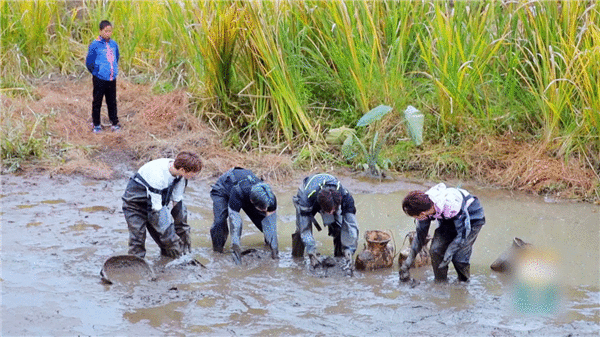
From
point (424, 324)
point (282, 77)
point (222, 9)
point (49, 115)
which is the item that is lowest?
point (424, 324)

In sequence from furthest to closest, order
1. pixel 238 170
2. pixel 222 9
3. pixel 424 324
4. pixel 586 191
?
1. pixel 222 9
2. pixel 586 191
3. pixel 238 170
4. pixel 424 324

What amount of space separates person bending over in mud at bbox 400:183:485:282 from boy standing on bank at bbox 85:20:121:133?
5010 mm

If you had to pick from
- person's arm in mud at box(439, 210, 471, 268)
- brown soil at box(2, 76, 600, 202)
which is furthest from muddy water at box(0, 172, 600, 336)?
brown soil at box(2, 76, 600, 202)

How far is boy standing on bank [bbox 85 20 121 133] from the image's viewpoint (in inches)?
380

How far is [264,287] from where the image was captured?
6.08 meters

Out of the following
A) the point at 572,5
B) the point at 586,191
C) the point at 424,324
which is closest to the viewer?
the point at 424,324

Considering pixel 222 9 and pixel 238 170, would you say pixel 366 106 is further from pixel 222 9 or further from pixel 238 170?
pixel 238 170

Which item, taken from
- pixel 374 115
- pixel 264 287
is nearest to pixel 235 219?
pixel 264 287

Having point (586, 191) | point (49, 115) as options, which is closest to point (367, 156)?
point (586, 191)

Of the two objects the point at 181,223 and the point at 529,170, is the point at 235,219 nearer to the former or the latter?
the point at 181,223

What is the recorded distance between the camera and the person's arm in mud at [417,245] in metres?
5.95

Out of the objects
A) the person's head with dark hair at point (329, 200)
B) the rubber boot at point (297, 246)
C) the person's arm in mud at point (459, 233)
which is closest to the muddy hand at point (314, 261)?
the rubber boot at point (297, 246)

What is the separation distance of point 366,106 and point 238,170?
3.02m

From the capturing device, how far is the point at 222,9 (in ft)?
30.5
